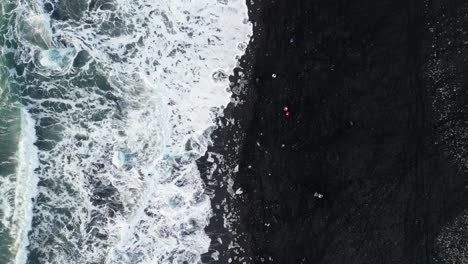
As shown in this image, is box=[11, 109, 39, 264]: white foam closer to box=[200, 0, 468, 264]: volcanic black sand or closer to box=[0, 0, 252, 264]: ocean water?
box=[0, 0, 252, 264]: ocean water

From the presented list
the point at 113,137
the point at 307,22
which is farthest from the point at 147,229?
the point at 307,22

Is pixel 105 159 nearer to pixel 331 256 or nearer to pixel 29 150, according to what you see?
pixel 29 150

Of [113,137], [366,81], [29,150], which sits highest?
[366,81]

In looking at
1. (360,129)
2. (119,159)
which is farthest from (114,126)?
(360,129)

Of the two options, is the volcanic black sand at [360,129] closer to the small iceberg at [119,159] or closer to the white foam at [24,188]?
the small iceberg at [119,159]

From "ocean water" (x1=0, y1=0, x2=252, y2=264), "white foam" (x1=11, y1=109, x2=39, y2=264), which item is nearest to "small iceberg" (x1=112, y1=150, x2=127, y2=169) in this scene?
"ocean water" (x1=0, y1=0, x2=252, y2=264)

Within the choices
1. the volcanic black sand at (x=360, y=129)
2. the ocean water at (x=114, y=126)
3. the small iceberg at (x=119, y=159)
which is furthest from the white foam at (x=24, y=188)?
the volcanic black sand at (x=360, y=129)
